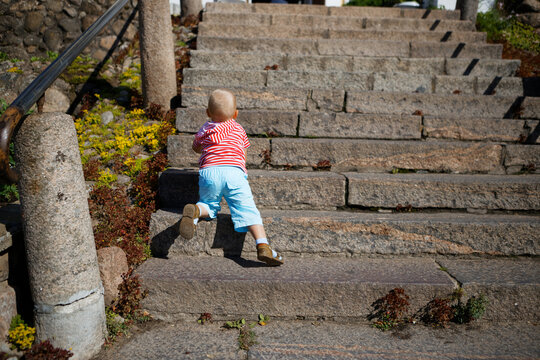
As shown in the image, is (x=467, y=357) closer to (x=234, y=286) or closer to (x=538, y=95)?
(x=234, y=286)

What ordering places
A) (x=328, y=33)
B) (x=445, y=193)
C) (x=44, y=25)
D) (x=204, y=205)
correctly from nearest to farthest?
1. (x=204, y=205)
2. (x=445, y=193)
3. (x=44, y=25)
4. (x=328, y=33)

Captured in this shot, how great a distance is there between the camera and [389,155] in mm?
3797

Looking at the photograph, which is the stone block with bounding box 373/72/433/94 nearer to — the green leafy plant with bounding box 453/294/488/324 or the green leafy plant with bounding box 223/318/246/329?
the green leafy plant with bounding box 453/294/488/324

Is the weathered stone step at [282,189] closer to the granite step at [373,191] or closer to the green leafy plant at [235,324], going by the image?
the granite step at [373,191]

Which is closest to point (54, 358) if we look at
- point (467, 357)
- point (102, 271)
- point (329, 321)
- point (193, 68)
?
point (102, 271)

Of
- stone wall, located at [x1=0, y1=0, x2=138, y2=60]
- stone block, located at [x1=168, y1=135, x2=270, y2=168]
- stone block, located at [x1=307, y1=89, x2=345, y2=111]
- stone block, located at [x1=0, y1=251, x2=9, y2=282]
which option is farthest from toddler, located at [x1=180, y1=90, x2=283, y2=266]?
stone wall, located at [x1=0, y1=0, x2=138, y2=60]

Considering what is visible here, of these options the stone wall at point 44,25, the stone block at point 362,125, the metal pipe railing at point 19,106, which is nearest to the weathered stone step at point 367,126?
the stone block at point 362,125

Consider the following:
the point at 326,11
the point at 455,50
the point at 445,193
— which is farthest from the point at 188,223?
the point at 326,11

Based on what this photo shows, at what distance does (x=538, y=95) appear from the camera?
4930 mm

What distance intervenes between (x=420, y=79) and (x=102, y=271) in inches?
180

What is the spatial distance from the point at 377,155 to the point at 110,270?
2.73 m

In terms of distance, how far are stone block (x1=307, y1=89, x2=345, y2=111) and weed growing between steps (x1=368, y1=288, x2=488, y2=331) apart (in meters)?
2.63

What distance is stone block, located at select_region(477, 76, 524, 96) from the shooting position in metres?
4.91

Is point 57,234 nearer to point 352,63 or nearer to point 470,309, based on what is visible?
point 470,309
